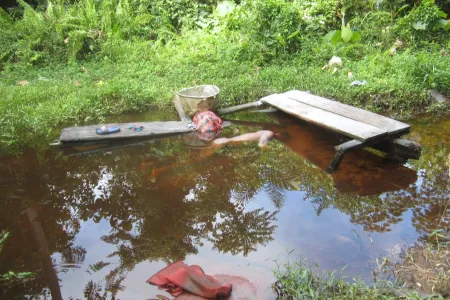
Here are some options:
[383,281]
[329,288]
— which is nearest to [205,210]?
[329,288]

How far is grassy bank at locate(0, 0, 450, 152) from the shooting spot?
623 cm

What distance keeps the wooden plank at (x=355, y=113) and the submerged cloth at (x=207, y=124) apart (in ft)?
3.84

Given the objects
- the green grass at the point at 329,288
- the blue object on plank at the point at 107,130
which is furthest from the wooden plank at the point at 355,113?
the blue object on plank at the point at 107,130

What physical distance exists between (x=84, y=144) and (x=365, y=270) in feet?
→ 12.4

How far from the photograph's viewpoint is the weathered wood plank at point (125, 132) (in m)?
5.24

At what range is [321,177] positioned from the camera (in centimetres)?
455

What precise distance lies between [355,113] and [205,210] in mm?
2377

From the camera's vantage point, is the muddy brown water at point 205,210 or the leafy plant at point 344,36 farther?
the leafy plant at point 344,36

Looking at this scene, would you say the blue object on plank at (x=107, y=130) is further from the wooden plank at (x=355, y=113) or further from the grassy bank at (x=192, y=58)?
the wooden plank at (x=355, y=113)

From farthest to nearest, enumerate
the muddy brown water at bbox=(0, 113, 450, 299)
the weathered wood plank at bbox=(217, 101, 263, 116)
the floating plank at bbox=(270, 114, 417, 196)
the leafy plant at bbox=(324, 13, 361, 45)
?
1. the leafy plant at bbox=(324, 13, 361, 45)
2. the weathered wood plank at bbox=(217, 101, 263, 116)
3. the floating plank at bbox=(270, 114, 417, 196)
4. the muddy brown water at bbox=(0, 113, 450, 299)

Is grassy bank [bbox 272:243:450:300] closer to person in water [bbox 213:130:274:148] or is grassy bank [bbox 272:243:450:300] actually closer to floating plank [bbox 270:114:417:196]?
floating plank [bbox 270:114:417:196]

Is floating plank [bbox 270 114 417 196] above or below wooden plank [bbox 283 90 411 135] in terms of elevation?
below

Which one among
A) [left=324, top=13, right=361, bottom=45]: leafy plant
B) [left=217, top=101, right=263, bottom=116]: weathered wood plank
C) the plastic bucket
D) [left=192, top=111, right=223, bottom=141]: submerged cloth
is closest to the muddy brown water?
[left=192, top=111, right=223, bottom=141]: submerged cloth

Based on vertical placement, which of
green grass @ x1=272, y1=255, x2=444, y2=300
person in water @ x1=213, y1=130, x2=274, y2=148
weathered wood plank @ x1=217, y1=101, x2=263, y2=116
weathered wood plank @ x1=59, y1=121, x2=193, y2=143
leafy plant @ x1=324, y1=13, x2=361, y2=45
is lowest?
person in water @ x1=213, y1=130, x2=274, y2=148
